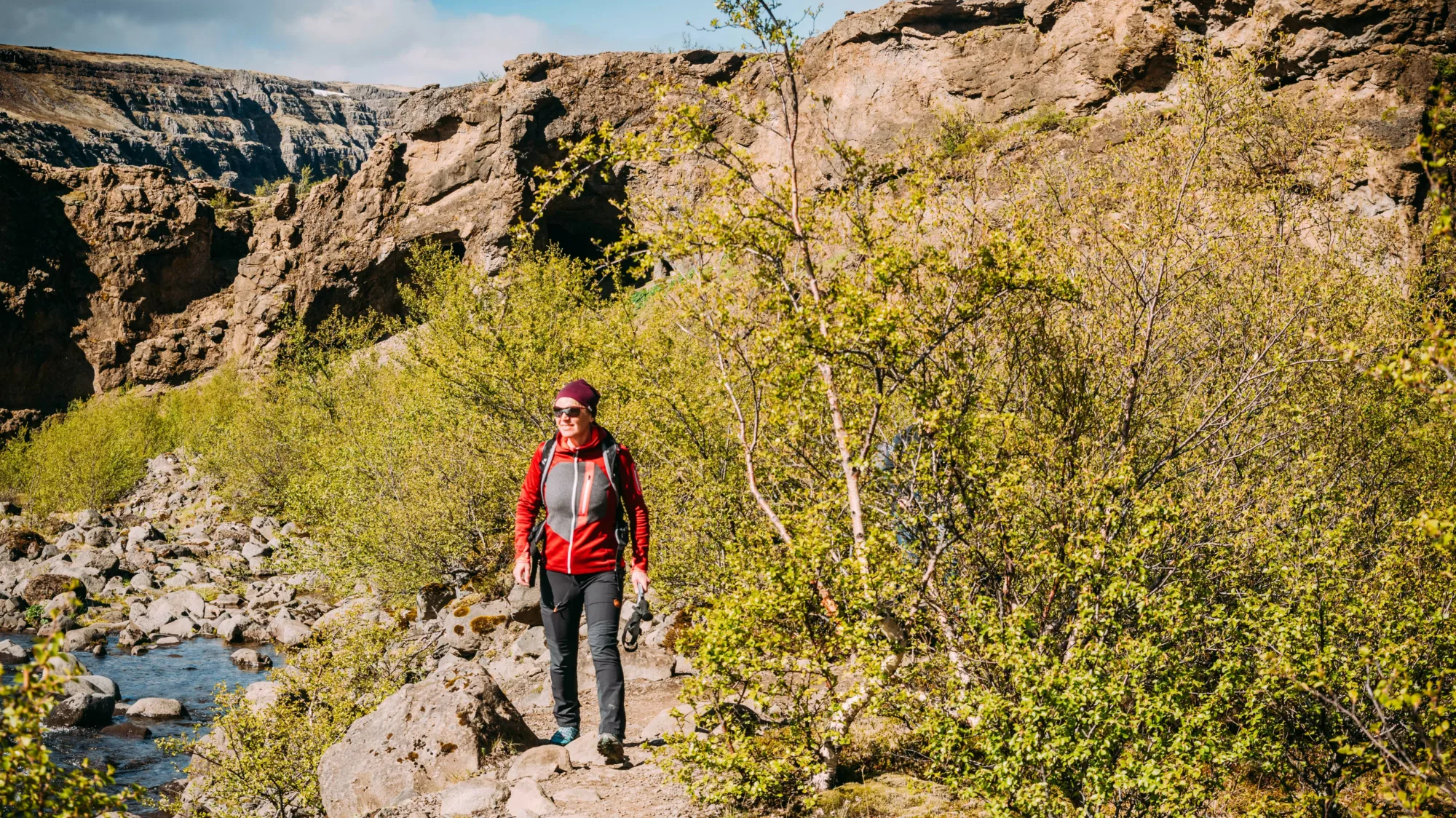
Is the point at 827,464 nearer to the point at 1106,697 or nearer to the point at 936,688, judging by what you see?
the point at 936,688

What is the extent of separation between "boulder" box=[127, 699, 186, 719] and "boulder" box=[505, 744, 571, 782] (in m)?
15.5

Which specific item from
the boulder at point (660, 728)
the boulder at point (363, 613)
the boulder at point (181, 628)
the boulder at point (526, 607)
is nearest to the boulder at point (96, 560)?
the boulder at point (181, 628)

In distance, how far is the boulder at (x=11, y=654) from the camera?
2219 cm

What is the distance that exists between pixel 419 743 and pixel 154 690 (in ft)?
55.3

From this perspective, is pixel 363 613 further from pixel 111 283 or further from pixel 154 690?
pixel 111 283

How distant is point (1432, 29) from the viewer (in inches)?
1151

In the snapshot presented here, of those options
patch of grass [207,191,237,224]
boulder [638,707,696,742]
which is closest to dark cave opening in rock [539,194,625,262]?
patch of grass [207,191,237,224]

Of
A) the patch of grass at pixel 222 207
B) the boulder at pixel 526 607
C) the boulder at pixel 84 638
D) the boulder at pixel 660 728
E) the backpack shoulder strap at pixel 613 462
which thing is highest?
the patch of grass at pixel 222 207

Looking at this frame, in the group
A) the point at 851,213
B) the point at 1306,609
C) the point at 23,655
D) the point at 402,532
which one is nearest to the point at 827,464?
the point at 851,213

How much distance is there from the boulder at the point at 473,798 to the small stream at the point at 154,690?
8.84 meters

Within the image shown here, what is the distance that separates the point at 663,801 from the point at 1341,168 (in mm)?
15282

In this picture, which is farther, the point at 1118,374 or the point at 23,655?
the point at 23,655

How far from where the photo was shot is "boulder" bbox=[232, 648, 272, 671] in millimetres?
21797

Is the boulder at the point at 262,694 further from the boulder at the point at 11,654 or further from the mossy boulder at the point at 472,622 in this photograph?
the boulder at the point at 11,654
